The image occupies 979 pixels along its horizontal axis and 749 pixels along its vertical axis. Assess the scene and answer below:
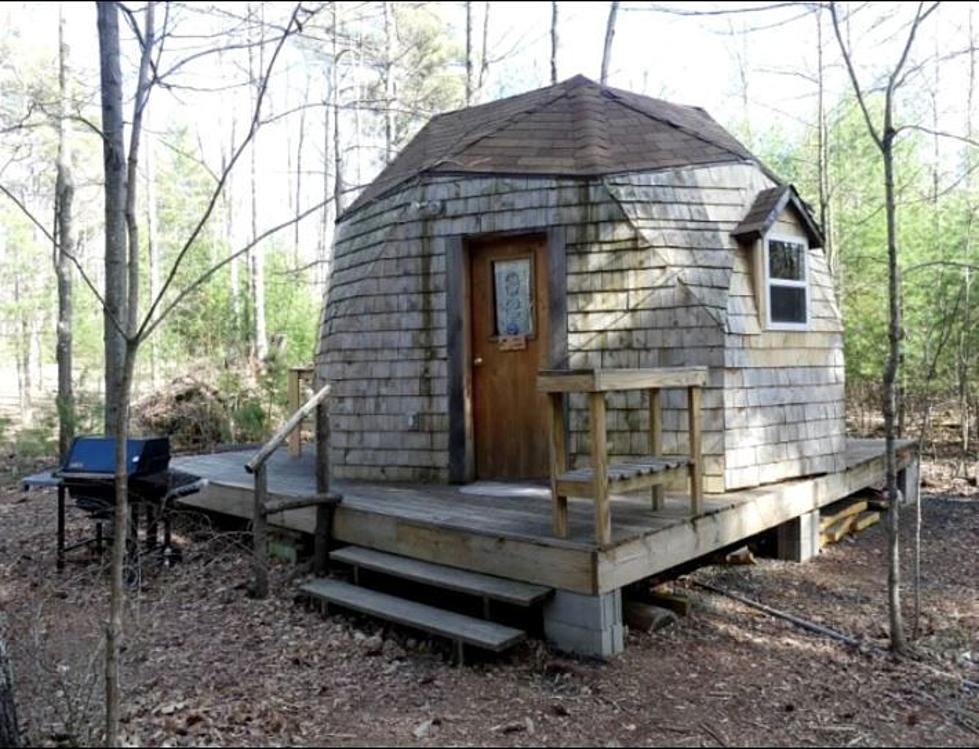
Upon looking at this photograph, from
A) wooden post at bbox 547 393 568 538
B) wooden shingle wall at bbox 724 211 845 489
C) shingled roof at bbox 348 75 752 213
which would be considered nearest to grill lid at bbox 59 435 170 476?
shingled roof at bbox 348 75 752 213

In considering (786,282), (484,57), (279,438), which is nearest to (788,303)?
(786,282)

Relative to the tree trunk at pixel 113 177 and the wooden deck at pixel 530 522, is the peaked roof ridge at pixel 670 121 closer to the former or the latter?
the wooden deck at pixel 530 522

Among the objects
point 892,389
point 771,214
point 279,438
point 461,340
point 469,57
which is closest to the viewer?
point 892,389

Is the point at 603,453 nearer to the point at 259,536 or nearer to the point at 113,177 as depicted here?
the point at 259,536

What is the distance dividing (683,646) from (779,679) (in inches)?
21.1

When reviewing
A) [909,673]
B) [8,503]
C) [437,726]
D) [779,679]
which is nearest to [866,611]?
[909,673]

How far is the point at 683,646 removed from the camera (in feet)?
13.0

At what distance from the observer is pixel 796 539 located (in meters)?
5.73

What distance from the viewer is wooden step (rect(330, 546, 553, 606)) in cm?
380

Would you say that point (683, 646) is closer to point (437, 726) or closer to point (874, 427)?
point (437, 726)

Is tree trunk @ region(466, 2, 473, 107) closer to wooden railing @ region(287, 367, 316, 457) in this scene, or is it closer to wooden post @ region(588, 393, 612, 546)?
wooden railing @ region(287, 367, 316, 457)

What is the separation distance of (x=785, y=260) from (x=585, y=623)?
12.9ft

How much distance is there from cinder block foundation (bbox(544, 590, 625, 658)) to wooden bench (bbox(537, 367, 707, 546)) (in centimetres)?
33

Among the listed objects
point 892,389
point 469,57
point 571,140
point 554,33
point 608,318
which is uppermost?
point 554,33
